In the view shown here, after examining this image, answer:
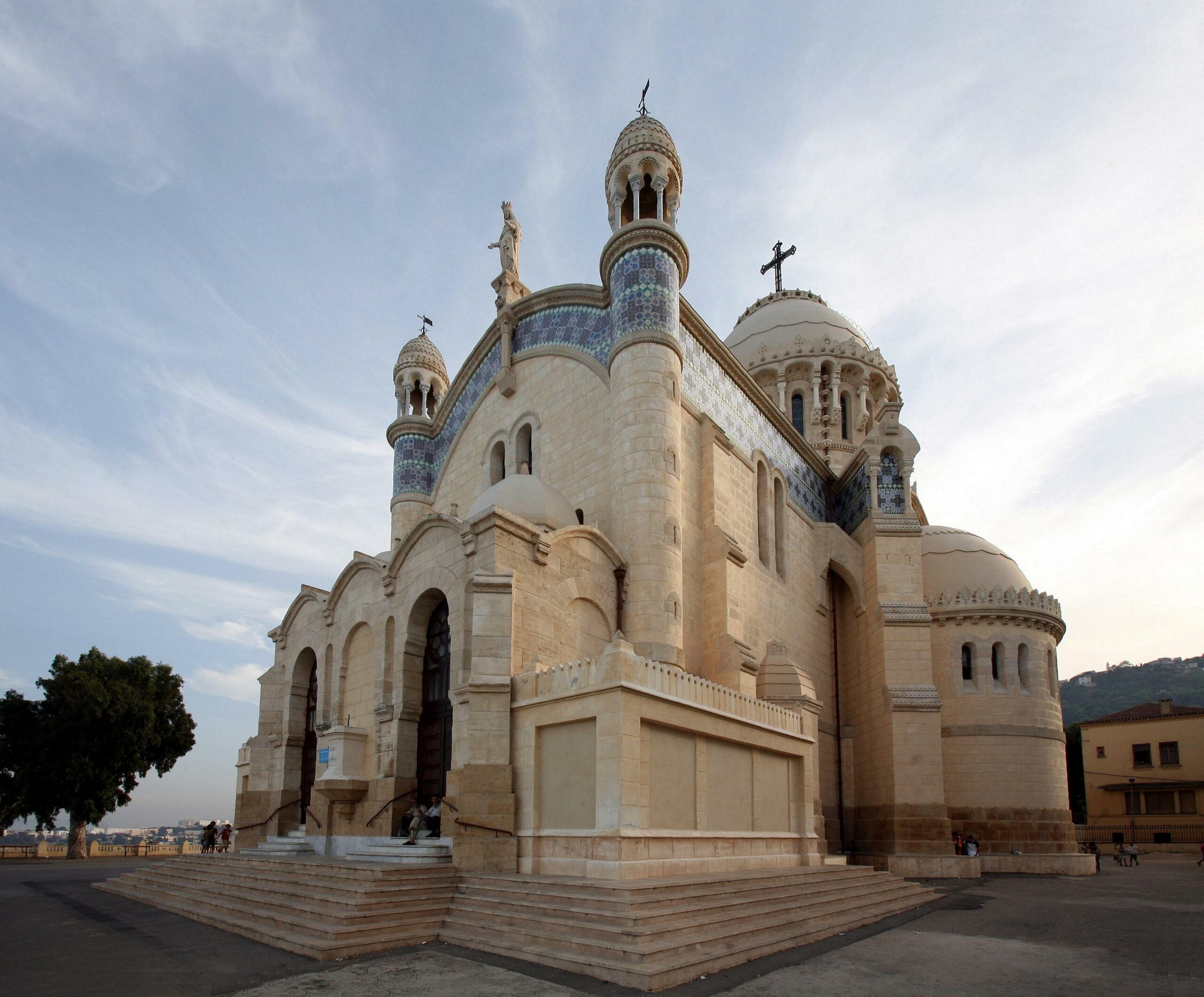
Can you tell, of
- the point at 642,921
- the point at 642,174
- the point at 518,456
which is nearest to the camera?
the point at 642,921

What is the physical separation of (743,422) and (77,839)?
89.2 ft

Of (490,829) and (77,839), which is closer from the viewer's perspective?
(490,829)

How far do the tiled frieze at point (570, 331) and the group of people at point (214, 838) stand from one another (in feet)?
53.2

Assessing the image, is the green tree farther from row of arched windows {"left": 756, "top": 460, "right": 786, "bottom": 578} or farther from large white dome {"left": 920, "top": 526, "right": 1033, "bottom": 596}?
large white dome {"left": 920, "top": 526, "right": 1033, "bottom": 596}

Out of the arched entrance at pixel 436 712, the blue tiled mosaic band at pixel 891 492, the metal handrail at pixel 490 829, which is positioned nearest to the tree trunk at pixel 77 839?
the arched entrance at pixel 436 712

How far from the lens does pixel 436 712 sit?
54.0ft

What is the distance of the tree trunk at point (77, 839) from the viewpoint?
29.6 metres

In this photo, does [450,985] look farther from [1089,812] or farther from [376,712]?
[1089,812]

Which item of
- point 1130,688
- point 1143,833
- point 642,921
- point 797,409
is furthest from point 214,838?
point 1130,688

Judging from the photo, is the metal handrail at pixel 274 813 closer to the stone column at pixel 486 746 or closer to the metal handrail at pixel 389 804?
the metal handrail at pixel 389 804

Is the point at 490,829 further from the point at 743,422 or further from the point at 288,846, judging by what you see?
the point at 743,422

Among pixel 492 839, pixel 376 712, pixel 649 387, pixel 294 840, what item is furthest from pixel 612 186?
pixel 294 840

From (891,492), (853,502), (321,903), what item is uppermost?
(853,502)

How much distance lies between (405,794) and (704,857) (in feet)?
20.2
